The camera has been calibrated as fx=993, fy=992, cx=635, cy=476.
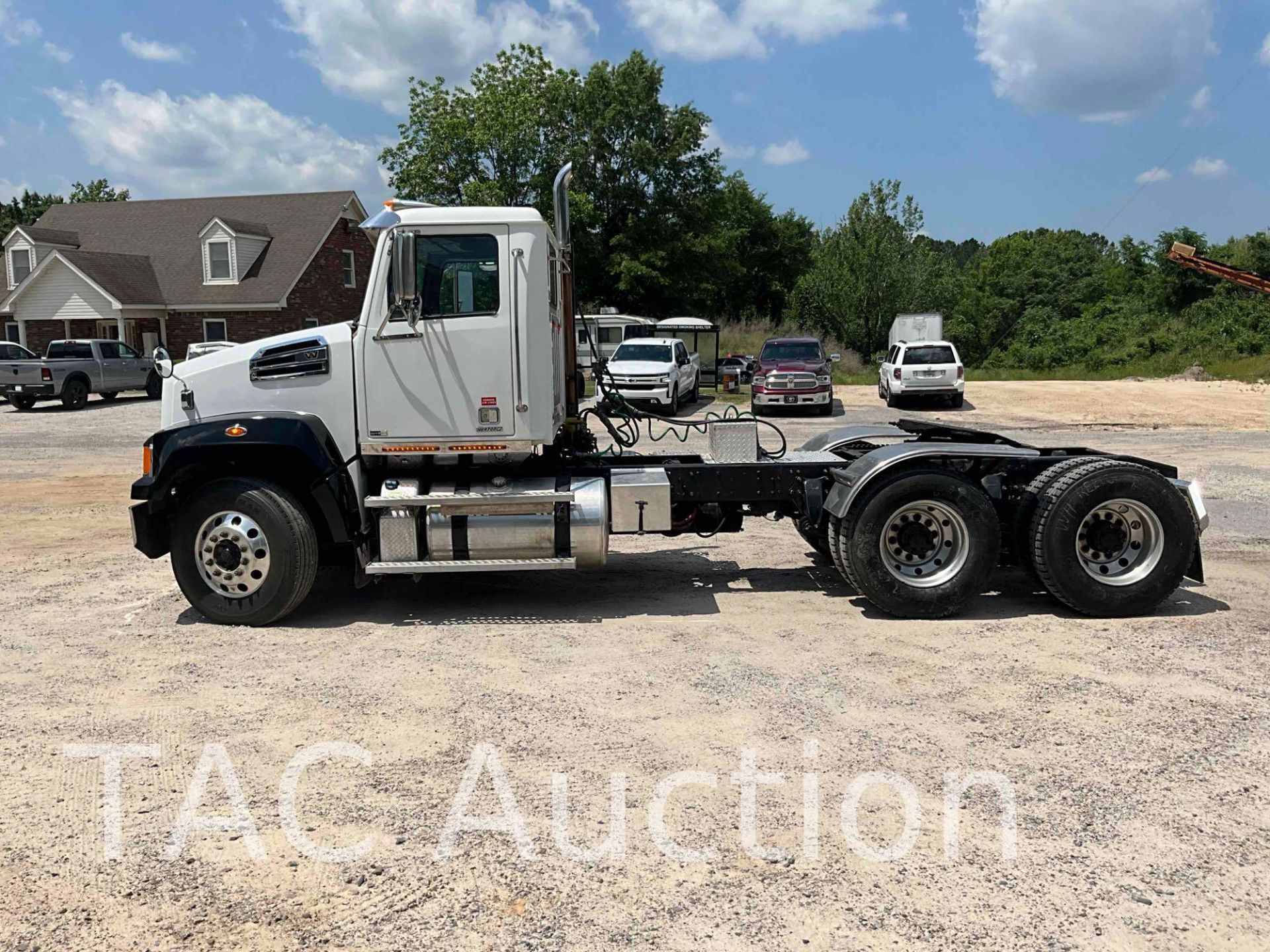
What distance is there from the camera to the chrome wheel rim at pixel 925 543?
6871 mm

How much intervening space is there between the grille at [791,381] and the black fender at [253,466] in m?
19.1

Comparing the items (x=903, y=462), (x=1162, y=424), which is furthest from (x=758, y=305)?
(x=903, y=462)

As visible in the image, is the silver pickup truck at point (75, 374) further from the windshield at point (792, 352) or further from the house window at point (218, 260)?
the windshield at point (792, 352)

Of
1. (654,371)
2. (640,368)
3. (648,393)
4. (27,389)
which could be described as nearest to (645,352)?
(640,368)

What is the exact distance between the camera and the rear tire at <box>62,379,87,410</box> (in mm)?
26875

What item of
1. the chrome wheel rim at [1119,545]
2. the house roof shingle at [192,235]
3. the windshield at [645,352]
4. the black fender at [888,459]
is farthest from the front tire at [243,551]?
the house roof shingle at [192,235]

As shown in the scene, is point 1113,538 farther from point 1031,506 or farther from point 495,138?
point 495,138

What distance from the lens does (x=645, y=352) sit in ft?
84.6

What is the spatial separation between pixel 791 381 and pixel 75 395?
1935cm

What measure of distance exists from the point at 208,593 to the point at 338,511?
42.7 inches

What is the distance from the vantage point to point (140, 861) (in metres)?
3.83

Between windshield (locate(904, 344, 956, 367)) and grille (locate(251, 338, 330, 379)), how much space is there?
74.4 feet

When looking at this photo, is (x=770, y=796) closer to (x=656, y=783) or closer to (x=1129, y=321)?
(x=656, y=783)

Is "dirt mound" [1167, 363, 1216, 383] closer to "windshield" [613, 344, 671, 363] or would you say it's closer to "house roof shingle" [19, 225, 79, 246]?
"windshield" [613, 344, 671, 363]
